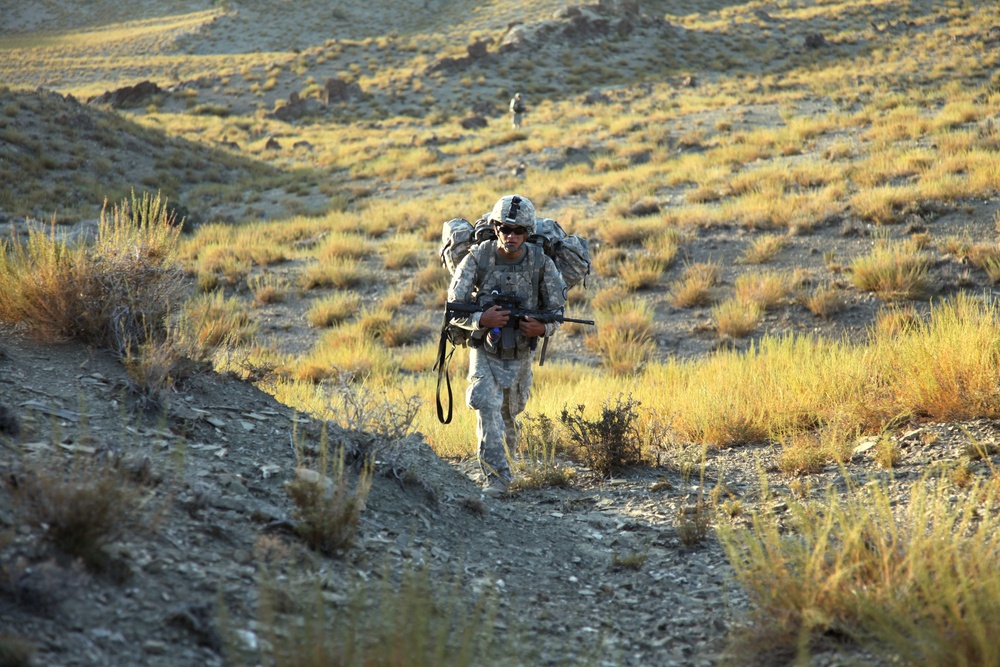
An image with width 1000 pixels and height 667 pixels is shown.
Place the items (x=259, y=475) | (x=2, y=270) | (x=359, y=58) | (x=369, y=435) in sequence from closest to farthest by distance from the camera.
→ (x=259, y=475)
(x=369, y=435)
(x=2, y=270)
(x=359, y=58)

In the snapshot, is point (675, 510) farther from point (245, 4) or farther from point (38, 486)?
point (245, 4)

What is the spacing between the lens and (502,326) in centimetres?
541

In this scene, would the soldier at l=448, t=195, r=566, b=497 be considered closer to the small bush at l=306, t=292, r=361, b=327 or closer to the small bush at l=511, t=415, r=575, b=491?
the small bush at l=511, t=415, r=575, b=491

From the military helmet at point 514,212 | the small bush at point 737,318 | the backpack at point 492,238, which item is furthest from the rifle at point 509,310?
the small bush at point 737,318

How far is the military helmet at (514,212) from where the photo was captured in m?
5.29

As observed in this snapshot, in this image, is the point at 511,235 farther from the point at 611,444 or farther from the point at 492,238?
the point at 611,444

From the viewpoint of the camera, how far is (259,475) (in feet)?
13.0

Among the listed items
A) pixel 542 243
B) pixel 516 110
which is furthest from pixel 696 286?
pixel 516 110

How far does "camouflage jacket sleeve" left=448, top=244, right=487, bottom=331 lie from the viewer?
216 inches

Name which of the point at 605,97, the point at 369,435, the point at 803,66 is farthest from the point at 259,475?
the point at 803,66

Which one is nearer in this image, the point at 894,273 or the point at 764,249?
the point at 894,273

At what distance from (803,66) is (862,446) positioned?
34.7 meters

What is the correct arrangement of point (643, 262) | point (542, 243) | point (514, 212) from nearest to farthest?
point (514, 212) → point (542, 243) → point (643, 262)

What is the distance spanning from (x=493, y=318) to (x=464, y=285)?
37 cm
